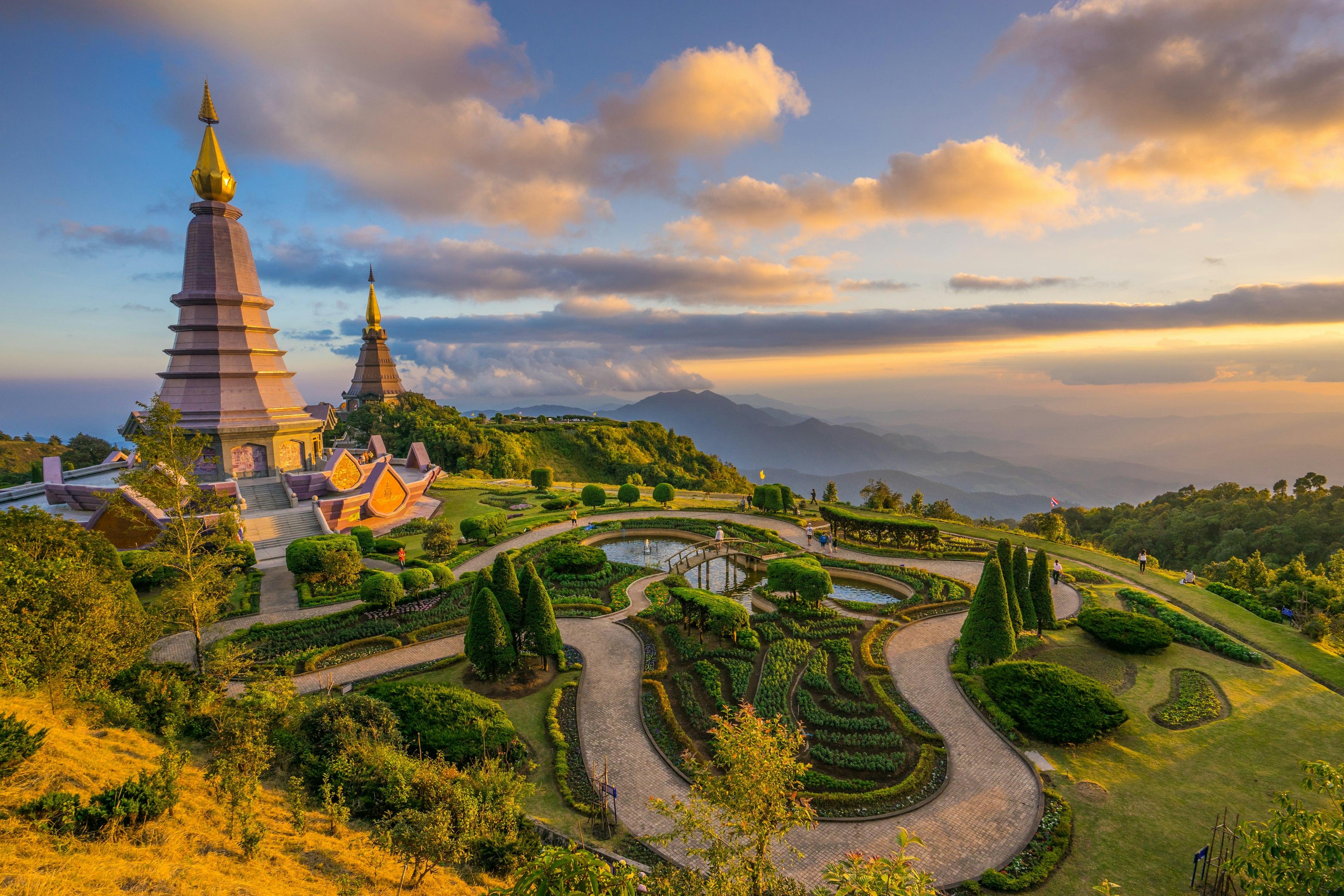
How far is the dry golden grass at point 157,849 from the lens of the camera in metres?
7.82

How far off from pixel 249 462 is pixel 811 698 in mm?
39689

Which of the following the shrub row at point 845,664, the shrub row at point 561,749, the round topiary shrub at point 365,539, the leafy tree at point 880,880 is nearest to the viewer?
the leafy tree at point 880,880

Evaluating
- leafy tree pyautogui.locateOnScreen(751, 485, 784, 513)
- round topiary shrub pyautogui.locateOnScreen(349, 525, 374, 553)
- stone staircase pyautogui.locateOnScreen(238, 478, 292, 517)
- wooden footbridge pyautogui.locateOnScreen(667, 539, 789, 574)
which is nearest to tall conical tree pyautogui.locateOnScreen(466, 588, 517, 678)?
wooden footbridge pyautogui.locateOnScreen(667, 539, 789, 574)

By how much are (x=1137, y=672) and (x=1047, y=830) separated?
10.5 metres

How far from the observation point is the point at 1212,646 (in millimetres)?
20938

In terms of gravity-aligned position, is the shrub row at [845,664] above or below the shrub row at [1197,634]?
below

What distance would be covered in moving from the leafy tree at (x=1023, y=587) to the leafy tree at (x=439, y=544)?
29.1m

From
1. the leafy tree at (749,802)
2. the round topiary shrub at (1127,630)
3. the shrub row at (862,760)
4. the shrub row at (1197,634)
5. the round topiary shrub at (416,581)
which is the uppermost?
the leafy tree at (749,802)

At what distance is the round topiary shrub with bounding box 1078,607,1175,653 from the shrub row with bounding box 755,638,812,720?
11265 mm

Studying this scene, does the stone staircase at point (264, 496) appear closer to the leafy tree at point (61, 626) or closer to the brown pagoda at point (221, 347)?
the brown pagoda at point (221, 347)

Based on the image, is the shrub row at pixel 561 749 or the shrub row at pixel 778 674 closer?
the shrub row at pixel 561 749

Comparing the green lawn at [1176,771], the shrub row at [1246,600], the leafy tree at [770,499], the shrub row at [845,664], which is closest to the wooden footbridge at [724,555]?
the shrub row at [845,664]

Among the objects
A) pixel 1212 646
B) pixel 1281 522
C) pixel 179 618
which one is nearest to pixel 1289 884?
pixel 1212 646

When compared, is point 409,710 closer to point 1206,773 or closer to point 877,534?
point 1206,773
